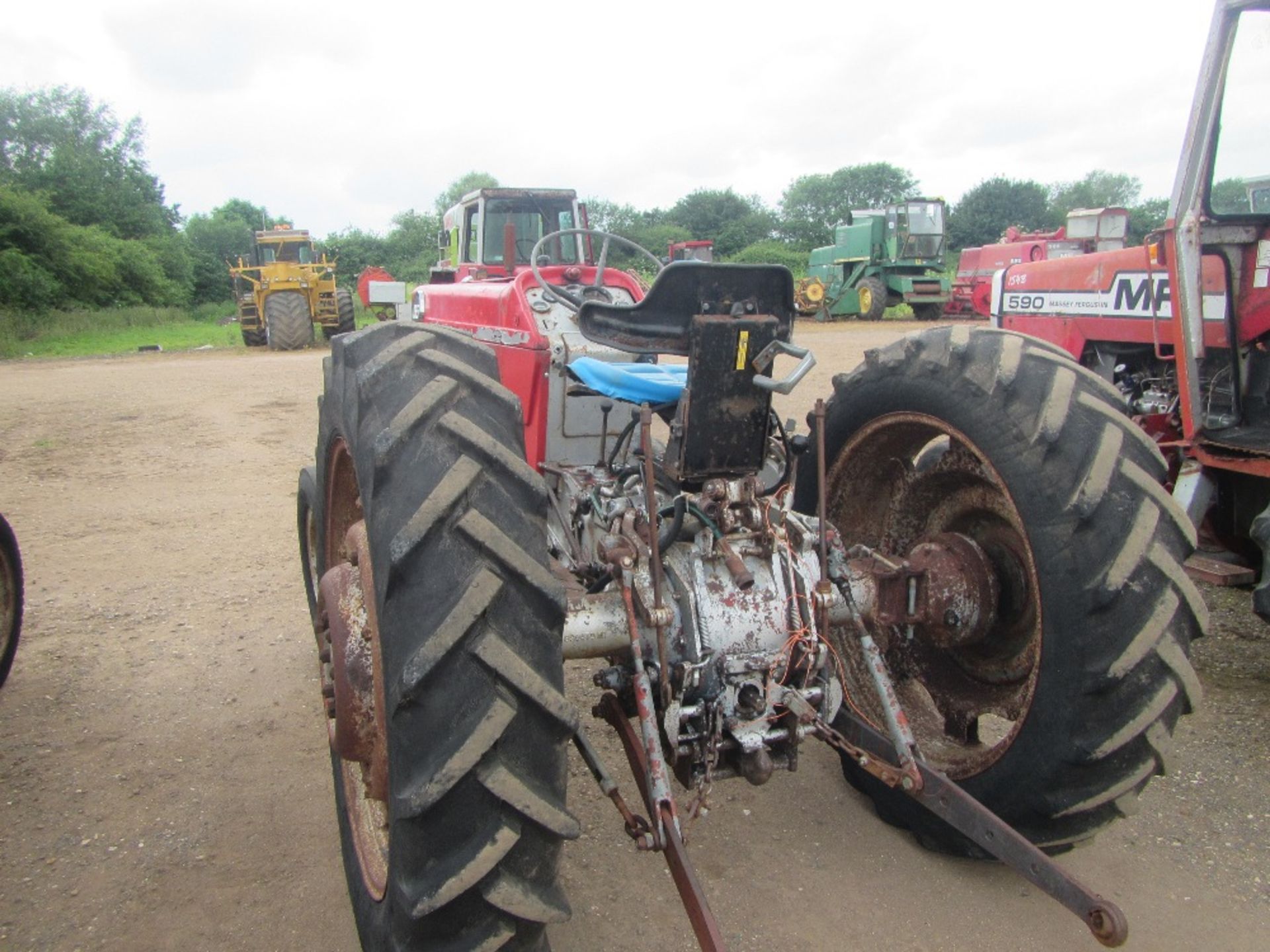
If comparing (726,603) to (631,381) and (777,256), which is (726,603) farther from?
(777,256)

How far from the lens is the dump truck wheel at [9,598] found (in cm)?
365

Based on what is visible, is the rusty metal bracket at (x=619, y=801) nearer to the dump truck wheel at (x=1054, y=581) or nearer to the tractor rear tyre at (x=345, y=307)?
the dump truck wheel at (x=1054, y=581)

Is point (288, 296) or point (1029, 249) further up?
point (1029, 249)

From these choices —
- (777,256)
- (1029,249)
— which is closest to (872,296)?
(1029,249)

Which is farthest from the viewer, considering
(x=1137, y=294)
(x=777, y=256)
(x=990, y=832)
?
(x=777, y=256)

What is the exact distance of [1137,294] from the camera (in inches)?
204

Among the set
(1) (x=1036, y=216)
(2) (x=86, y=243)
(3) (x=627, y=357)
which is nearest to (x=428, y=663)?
(3) (x=627, y=357)

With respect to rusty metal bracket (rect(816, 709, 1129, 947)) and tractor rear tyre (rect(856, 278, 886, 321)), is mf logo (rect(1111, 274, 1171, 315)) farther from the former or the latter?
tractor rear tyre (rect(856, 278, 886, 321))

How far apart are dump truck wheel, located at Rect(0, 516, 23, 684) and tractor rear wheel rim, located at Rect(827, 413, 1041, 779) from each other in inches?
129

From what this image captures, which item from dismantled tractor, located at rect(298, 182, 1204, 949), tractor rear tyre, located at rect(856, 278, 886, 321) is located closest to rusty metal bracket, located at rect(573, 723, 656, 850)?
dismantled tractor, located at rect(298, 182, 1204, 949)

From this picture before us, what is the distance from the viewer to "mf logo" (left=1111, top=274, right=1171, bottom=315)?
4.88 metres

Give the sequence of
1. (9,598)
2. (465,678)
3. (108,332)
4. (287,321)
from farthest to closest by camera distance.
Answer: (108,332) < (287,321) < (9,598) < (465,678)

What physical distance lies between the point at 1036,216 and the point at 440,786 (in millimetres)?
61330

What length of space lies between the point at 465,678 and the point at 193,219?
227 feet
